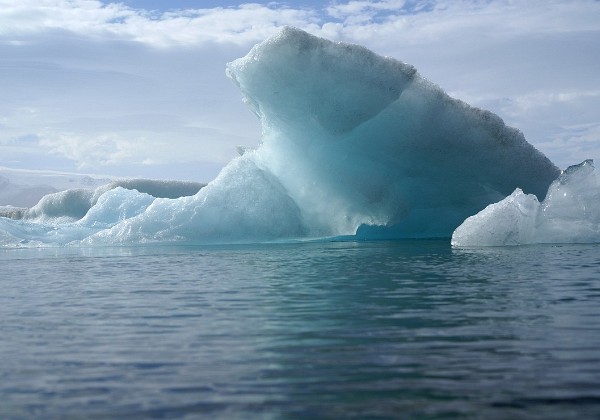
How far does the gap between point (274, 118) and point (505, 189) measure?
16.0ft

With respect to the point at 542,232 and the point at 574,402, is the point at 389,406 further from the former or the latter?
the point at 542,232

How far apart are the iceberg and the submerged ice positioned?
1.83 m

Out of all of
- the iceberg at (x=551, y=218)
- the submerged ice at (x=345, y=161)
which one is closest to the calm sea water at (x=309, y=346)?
the iceberg at (x=551, y=218)

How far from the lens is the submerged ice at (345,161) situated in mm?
14172

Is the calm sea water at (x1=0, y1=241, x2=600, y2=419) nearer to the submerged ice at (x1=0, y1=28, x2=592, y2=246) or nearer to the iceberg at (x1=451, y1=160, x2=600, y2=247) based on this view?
the iceberg at (x1=451, y1=160, x2=600, y2=247)

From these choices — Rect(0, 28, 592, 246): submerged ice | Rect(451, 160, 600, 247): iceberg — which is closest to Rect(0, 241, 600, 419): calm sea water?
Rect(451, 160, 600, 247): iceberg

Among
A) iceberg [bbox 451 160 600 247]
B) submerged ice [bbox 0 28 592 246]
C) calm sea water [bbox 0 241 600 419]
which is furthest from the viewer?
submerged ice [bbox 0 28 592 246]

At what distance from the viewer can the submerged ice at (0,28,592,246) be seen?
14172 mm

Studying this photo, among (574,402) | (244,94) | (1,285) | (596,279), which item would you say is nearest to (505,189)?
(244,94)

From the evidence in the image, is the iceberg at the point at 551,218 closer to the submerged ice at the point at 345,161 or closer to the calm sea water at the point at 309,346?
the submerged ice at the point at 345,161

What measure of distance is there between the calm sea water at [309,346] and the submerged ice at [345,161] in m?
6.98

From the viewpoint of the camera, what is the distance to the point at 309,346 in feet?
12.6

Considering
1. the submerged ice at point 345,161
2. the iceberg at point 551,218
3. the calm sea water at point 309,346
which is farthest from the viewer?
the submerged ice at point 345,161

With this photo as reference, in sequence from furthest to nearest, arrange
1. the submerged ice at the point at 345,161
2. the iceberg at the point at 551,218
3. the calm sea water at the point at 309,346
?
1. the submerged ice at the point at 345,161
2. the iceberg at the point at 551,218
3. the calm sea water at the point at 309,346
